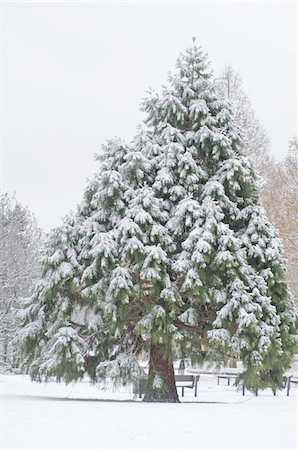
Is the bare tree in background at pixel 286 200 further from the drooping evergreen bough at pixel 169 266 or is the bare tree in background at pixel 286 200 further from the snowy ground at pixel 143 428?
the snowy ground at pixel 143 428

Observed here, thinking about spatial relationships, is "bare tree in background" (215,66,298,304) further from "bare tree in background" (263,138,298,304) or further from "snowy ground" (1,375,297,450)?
"snowy ground" (1,375,297,450)

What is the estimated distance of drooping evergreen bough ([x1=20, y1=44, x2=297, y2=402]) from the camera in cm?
1335

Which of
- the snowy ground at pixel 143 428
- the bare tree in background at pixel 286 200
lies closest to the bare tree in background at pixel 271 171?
the bare tree in background at pixel 286 200

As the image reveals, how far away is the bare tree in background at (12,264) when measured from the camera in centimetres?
3023

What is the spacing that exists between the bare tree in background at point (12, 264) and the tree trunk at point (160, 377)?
15.3m

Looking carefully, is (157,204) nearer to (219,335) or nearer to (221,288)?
(221,288)

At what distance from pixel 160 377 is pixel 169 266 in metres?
2.49

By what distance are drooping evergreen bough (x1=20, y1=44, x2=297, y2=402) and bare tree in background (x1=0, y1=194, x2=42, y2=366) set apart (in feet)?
48.5

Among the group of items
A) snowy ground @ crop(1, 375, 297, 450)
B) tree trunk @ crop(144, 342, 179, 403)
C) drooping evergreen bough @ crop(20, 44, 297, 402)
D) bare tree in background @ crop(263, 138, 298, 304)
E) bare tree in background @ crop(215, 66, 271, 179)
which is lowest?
snowy ground @ crop(1, 375, 297, 450)

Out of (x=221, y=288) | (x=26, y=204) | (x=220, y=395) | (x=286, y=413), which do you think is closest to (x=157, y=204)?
(x=221, y=288)

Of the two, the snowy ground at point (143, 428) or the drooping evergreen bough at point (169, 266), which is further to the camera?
the drooping evergreen bough at point (169, 266)

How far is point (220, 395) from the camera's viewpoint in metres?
18.5

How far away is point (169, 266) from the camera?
14117 millimetres

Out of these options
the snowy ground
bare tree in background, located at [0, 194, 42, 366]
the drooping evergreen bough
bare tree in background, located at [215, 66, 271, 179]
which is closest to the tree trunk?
the drooping evergreen bough
